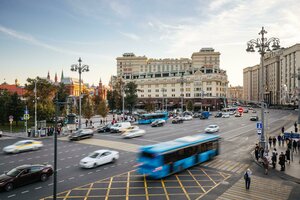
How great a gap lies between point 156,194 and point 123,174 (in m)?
5.02

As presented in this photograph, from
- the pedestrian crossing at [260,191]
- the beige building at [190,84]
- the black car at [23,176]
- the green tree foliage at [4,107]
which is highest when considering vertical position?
the beige building at [190,84]

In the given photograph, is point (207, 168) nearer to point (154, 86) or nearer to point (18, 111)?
point (18, 111)

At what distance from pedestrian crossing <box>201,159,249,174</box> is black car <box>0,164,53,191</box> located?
13.7 meters

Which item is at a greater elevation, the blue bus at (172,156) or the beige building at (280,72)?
the beige building at (280,72)

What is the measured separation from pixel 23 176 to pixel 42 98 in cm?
4389

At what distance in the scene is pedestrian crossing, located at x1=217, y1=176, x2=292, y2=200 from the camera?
50.2 feet

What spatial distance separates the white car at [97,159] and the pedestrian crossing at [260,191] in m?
11.4

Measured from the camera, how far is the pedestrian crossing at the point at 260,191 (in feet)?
50.2

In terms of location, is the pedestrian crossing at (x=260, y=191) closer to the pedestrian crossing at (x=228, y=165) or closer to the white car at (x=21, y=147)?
the pedestrian crossing at (x=228, y=165)

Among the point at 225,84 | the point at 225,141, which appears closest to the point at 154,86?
the point at 225,84

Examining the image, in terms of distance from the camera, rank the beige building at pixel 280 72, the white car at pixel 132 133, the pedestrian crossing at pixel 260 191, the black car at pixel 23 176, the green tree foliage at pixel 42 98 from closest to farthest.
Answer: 1. the pedestrian crossing at pixel 260 191
2. the black car at pixel 23 176
3. the white car at pixel 132 133
4. the green tree foliage at pixel 42 98
5. the beige building at pixel 280 72

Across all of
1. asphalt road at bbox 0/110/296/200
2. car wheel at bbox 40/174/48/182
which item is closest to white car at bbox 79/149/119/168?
asphalt road at bbox 0/110/296/200

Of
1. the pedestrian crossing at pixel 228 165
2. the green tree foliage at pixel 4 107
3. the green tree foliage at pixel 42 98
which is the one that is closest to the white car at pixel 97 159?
the pedestrian crossing at pixel 228 165

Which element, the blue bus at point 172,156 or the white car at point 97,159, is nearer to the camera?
the blue bus at point 172,156
